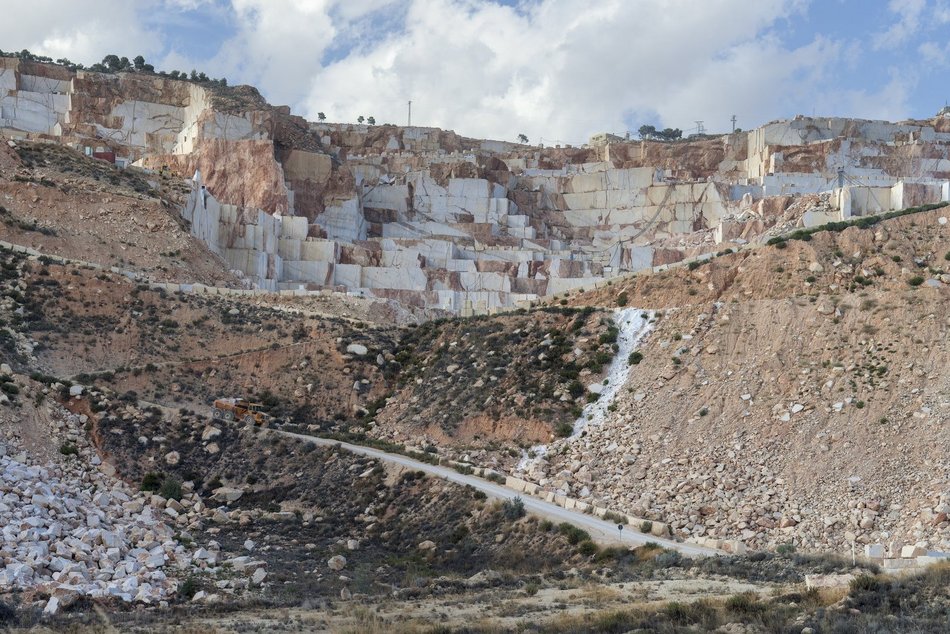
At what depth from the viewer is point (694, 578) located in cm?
2155

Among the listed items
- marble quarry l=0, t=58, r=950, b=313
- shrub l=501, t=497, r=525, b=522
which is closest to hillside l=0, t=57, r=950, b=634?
shrub l=501, t=497, r=525, b=522

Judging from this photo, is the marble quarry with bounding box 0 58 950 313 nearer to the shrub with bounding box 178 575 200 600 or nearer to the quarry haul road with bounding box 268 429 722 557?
the quarry haul road with bounding box 268 429 722 557

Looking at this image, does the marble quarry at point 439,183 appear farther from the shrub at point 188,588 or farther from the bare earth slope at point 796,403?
the shrub at point 188,588

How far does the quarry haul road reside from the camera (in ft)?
84.8

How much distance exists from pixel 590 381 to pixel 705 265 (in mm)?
7363

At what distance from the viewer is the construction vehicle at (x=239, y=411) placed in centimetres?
3619

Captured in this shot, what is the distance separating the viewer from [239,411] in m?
37.0

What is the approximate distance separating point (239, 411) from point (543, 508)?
12.1 metres

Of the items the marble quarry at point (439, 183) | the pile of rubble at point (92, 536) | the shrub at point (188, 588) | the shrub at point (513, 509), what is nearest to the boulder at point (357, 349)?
the pile of rubble at point (92, 536)

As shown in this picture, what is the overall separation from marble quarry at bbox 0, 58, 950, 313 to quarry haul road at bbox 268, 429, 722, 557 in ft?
70.4

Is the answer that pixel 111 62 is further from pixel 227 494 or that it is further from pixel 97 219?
pixel 227 494

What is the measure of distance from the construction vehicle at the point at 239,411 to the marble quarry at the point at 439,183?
17.9 meters

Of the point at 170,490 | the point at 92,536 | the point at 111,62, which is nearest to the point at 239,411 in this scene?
the point at 170,490

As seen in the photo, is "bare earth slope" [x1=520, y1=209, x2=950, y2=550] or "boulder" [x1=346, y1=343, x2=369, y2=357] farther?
"boulder" [x1=346, y1=343, x2=369, y2=357]
